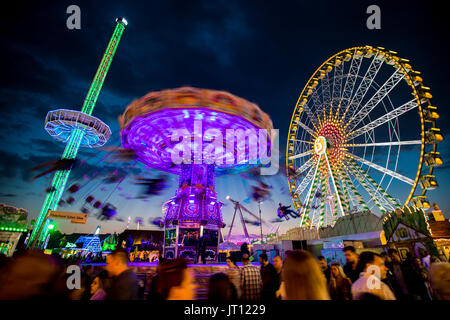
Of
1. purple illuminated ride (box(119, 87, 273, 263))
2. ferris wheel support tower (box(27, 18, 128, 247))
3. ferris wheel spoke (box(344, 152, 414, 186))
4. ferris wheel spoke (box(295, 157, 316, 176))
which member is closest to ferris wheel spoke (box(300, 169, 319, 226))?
ferris wheel spoke (box(295, 157, 316, 176))

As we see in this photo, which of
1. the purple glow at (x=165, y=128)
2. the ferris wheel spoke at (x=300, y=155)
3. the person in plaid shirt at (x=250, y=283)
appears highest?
the purple glow at (x=165, y=128)

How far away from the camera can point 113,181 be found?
1639 cm

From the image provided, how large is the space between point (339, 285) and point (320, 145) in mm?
18192

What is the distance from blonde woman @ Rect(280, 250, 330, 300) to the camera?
1.62 metres

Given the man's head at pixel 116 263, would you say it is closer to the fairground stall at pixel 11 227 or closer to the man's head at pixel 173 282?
the man's head at pixel 173 282

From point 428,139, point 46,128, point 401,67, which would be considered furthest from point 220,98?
point 46,128

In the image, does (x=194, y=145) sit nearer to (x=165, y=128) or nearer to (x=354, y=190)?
(x=165, y=128)

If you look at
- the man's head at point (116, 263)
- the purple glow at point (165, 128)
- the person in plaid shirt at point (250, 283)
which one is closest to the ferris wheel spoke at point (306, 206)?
the purple glow at point (165, 128)

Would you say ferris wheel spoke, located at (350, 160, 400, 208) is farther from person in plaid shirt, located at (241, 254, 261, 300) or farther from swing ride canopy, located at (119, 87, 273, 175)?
person in plaid shirt, located at (241, 254, 261, 300)

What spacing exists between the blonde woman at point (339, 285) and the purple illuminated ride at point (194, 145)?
1032 centimetres

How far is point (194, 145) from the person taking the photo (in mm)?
22281


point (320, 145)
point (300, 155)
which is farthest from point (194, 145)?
point (320, 145)

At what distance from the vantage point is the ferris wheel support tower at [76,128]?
2602 cm

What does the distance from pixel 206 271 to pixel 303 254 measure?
8243 millimetres
